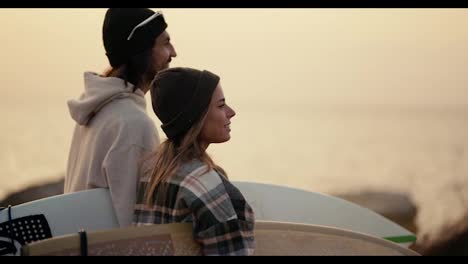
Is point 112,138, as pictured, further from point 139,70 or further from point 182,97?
point 182,97

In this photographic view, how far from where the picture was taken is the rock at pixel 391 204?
274 inches

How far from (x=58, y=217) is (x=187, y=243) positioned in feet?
3.20

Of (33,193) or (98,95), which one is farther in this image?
(33,193)

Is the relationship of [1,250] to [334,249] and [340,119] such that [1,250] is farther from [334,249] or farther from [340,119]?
[340,119]

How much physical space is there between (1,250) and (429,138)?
5629mm

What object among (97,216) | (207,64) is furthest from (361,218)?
(207,64)

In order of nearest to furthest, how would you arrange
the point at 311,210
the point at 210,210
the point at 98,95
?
the point at 210,210 < the point at 98,95 < the point at 311,210

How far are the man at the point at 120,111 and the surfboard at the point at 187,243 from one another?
0.49m

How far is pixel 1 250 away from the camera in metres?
3.04

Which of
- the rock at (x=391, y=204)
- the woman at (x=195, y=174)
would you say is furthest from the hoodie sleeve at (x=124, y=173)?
the rock at (x=391, y=204)

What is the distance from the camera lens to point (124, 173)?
119 inches

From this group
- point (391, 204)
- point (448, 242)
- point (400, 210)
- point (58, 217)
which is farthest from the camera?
point (391, 204)

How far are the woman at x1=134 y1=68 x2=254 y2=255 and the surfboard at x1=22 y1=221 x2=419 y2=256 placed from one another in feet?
0.22

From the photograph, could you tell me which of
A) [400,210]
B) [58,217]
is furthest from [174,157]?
[400,210]
